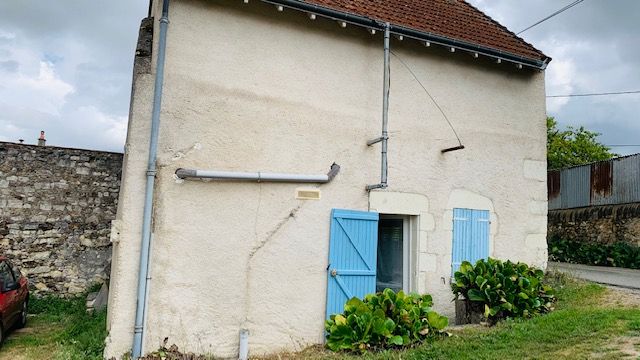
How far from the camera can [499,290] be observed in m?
6.71

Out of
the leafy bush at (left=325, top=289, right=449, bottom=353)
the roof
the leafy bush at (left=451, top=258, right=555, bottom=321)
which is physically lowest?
the leafy bush at (left=325, top=289, right=449, bottom=353)

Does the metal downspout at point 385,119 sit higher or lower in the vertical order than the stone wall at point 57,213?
higher

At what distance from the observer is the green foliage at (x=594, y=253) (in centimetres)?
1420

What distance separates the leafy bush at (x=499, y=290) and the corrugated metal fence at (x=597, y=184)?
34.5ft

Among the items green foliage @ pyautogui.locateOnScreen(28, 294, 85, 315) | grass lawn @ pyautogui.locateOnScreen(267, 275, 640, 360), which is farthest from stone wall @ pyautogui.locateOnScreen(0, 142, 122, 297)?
grass lawn @ pyautogui.locateOnScreen(267, 275, 640, 360)

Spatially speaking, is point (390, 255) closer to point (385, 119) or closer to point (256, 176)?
point (385, 119)

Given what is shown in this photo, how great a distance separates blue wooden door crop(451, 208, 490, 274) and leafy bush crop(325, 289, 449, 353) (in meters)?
1.81

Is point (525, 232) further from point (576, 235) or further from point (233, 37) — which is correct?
point (576, 235)

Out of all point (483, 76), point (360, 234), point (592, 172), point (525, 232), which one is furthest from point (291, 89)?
point (592, 172)

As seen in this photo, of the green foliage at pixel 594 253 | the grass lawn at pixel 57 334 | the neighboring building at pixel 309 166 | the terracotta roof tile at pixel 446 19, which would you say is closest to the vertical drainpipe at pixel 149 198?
the neighboring building at pixel 309 166

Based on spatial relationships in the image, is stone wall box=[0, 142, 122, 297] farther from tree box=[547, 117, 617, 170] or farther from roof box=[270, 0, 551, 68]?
tree box=[547, 117, 617, 170]

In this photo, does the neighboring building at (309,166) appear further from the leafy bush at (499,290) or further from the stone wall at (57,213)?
the stone wall at (57,213)

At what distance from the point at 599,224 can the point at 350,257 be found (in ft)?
42.2

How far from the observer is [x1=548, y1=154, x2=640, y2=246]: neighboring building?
49.4ft
